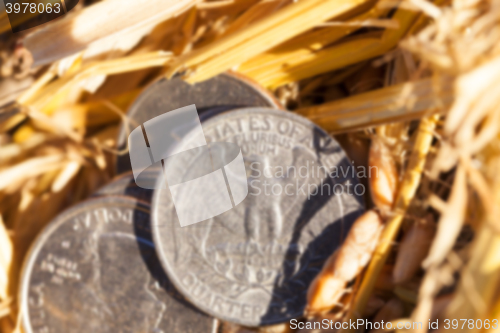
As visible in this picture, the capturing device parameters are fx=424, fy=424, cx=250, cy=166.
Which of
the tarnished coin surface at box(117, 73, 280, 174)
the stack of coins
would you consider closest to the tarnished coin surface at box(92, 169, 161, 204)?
the stack of coins

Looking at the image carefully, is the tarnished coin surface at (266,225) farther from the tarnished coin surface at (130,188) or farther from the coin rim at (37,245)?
the coin rim at (37,245)

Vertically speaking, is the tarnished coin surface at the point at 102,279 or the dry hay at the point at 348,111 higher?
the dry hay at the point at 348,111

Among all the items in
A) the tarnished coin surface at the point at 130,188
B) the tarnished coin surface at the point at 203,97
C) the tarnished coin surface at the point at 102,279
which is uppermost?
the tarnished coin surface at the point at 203,97

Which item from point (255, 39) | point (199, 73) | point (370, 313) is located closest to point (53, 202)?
point (199, 73)

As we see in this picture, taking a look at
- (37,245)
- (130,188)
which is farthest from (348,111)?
(37,245)

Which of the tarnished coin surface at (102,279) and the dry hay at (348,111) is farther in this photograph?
the tarnished coin surface at (102,279)

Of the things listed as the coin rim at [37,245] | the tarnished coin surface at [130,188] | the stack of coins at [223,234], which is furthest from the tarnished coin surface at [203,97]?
the coin rim at [37,245]

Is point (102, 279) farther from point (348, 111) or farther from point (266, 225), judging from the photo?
point (348, 111)
